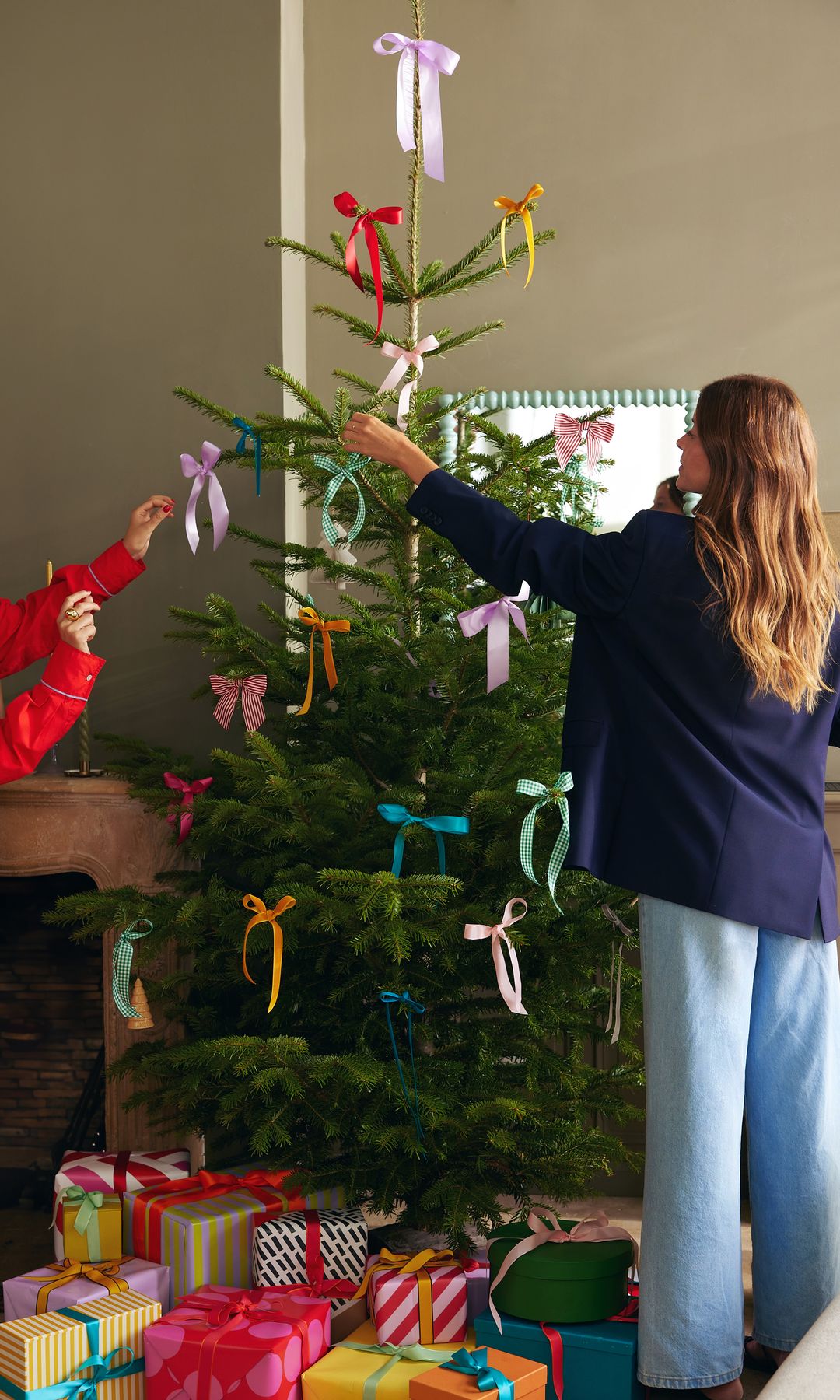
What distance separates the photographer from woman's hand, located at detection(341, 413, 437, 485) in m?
1.79

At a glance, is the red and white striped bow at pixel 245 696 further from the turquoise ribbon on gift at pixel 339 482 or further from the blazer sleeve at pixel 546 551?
the blazer sleeve at pixel 546 551

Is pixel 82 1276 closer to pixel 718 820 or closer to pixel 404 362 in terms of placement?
pixel 718 820

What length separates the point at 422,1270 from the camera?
6.02 ft

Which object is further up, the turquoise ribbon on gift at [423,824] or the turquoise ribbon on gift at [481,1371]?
the turquoise ribbon on gift at [423,824]

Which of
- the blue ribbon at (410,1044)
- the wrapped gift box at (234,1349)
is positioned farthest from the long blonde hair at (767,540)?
the wrapped gift box at (234,1349)

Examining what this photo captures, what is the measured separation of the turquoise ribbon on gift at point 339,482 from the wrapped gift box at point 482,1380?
1227 mm

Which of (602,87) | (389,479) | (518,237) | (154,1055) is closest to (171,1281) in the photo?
(154,1055)

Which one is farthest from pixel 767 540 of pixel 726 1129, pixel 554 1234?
pixel 554 1234

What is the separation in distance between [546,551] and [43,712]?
93cm

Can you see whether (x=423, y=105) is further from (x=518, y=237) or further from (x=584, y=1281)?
(x=584, y=1281)

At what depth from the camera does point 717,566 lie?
5.35ft

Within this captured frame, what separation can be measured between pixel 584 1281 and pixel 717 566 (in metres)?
1.06

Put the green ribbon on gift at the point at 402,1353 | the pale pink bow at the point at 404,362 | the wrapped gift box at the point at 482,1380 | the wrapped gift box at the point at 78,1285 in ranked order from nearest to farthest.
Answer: the wrapped gift box at the point at 482,1380
the green ribbon on gift at the point at 402,1353
the wrapped gift box at the point at 78,1285
the pale pink bow at the point at 404,362

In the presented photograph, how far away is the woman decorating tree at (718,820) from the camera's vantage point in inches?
64.2
